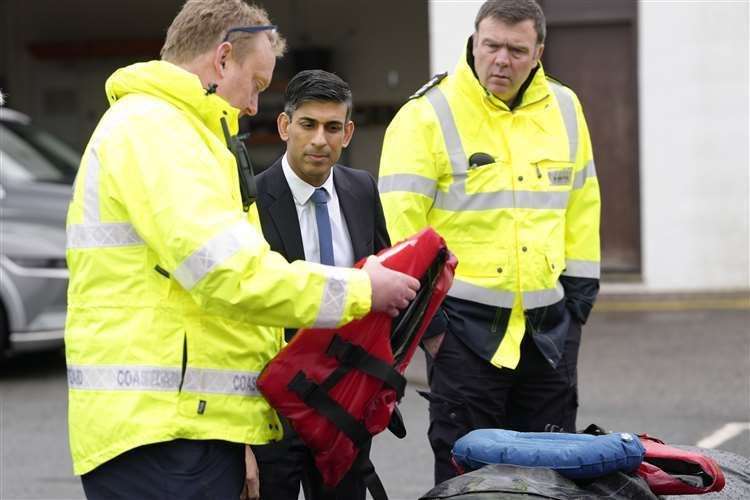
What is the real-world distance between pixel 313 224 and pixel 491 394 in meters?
0.95

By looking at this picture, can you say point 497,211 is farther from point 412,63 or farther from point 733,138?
point 412,63

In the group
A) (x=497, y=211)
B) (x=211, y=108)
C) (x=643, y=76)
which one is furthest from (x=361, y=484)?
(x=643, y=76)

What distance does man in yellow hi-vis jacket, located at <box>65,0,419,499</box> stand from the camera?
3150 mm

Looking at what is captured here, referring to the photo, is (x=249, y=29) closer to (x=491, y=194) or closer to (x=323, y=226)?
(x=323, y=226)

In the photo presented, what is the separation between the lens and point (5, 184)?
10461mm

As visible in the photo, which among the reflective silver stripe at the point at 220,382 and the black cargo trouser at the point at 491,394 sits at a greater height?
the reflective silver stripe at the point at 220,382

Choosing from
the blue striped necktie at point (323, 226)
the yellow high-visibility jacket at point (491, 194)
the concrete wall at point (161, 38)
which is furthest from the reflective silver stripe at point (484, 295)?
the concrete wall at point (161, 38)

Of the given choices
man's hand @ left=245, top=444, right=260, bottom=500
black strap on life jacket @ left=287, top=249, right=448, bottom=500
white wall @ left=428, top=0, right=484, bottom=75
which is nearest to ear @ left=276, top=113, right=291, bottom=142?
black strap on life jacket @ left=287, top=249, right=448, bottom=500

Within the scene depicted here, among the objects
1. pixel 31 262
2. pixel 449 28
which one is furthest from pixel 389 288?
pixel 449 28

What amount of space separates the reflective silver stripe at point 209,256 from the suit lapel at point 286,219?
122 centimetres

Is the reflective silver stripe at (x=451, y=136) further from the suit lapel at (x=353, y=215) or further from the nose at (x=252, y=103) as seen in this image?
the nose at (x=252, y=103)

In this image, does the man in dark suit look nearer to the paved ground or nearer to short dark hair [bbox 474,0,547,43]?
short dark hair [bbox 474,0,547,43]

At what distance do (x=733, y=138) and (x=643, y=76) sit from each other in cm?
105

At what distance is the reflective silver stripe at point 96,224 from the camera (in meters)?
3.27
